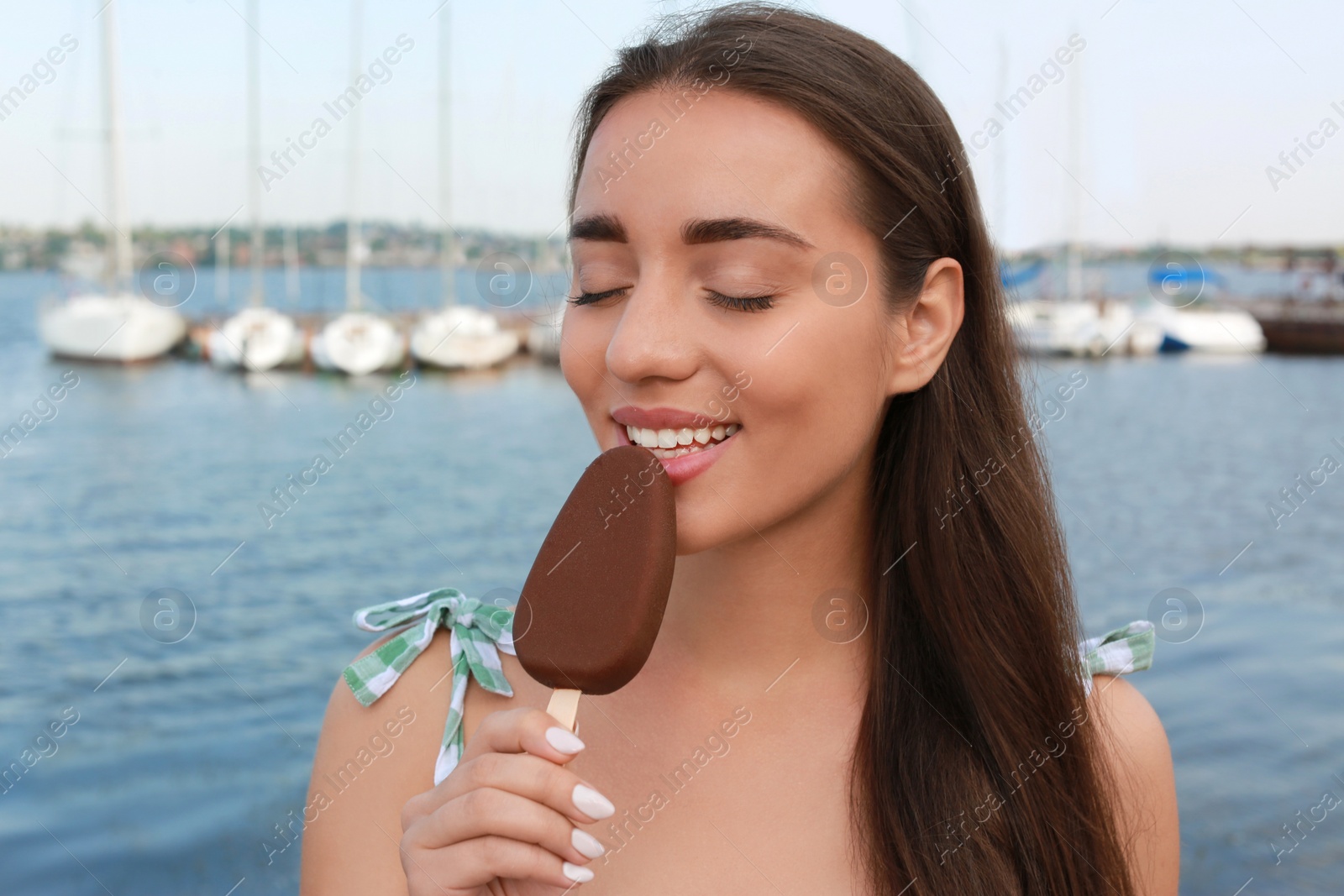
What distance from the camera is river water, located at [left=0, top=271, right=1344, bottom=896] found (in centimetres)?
703

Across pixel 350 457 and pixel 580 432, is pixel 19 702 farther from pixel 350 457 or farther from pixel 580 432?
pixel 580 432

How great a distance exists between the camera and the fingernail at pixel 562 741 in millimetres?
1448

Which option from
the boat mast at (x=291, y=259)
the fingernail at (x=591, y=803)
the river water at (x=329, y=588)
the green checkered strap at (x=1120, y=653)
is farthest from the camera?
the boat mast at (x=291, y=259)

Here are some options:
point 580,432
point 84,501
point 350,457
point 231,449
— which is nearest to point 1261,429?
point 580,432

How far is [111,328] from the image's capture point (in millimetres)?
38000

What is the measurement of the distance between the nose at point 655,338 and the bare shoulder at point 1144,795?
3.60ft

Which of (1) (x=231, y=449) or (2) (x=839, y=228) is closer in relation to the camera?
(2) (x=839, y=228)

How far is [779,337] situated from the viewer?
1.74m

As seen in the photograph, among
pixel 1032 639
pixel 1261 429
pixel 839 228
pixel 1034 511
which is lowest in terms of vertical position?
pixel 1261 429

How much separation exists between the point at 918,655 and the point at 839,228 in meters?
0.85

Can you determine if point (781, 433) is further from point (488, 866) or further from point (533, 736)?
point (488, 866)

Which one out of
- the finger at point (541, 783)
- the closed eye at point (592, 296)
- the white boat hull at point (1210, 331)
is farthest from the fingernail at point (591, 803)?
the white boat hull at point (1210, 331)

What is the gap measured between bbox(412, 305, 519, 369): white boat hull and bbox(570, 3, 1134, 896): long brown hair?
115ft

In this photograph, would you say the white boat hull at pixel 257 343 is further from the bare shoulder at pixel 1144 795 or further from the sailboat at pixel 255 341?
the bare shoulder at pixel 1144 795
